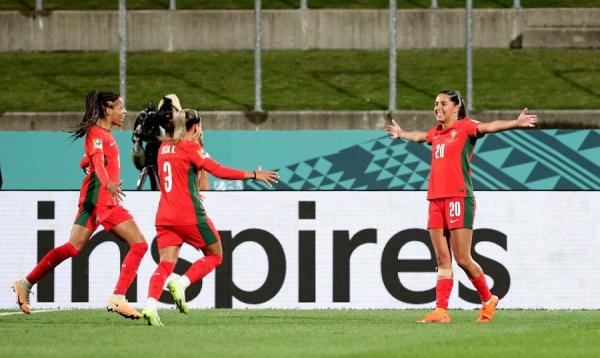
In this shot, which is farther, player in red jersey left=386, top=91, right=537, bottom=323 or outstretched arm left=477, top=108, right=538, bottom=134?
player in red jersey left=386, top=91, right=537, bottom=323

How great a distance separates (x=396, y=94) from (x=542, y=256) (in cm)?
1030

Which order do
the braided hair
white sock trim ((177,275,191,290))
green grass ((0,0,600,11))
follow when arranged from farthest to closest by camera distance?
green grass ((0,0,600,11))
the braided hair
white sock trim ((177,275,191,290))

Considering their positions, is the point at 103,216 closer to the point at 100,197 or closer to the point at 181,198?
the point at 100,197

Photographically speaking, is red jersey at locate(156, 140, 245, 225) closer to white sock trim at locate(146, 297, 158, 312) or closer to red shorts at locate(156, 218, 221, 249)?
red shorts at locate(156, 218, 221, 249)

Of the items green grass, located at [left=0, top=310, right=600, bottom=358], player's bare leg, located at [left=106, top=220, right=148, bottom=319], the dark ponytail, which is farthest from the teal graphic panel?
the dark ponytail

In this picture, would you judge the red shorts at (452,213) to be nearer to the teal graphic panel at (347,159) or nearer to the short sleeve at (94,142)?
the short sleeve at (94,142)

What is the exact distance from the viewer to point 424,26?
2742 centimetres

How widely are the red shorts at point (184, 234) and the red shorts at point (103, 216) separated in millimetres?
817

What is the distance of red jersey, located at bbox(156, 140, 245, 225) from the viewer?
36.2ft

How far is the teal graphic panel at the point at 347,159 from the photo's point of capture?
19.8m

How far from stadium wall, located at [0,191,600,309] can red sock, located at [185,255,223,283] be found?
9.97 ft

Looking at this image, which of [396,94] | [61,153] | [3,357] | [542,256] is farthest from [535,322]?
[396,94]

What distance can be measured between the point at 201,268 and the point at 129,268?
2.64ft

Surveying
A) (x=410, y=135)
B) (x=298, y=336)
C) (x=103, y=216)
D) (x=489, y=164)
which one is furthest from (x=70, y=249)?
(x=489, y=164)
